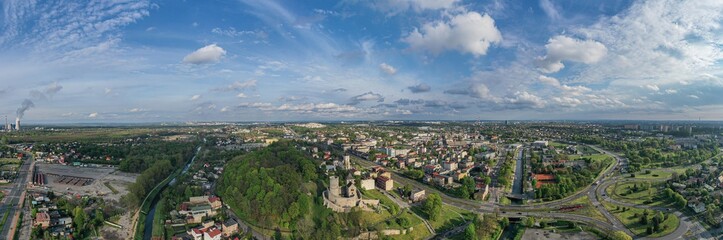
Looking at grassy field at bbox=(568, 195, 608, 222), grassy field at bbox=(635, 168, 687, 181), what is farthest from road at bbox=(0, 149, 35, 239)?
grassy field at bbox=(635, 168, 687, 181)

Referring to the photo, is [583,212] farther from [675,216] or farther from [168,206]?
[168,206]

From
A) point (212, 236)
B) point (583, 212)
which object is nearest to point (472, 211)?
point (583, 212)

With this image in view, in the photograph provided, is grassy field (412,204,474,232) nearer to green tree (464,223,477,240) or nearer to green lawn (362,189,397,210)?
green lawn (362,189,397,210)

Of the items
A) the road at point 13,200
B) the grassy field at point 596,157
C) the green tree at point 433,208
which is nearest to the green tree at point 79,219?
the road at point 13,200

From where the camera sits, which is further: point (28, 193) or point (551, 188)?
point (28, 193)

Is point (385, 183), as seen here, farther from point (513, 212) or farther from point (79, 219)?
point (79, 219)

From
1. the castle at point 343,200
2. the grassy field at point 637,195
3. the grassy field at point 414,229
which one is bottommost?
the grassy field at point 414,229

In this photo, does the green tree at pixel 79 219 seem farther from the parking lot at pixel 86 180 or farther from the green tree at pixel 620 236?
the green tree at pixel 620 236
